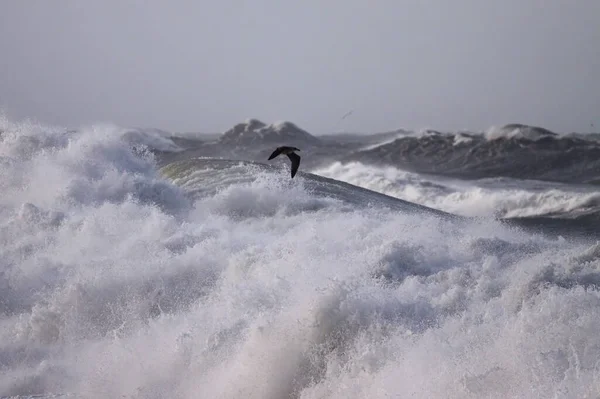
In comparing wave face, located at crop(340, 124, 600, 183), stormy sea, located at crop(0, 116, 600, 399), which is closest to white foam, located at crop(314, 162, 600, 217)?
wave face, located at crop(340, 124, 600, 183)

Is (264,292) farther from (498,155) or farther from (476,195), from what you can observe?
(498,155)

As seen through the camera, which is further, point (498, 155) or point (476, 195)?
point (498, 155)

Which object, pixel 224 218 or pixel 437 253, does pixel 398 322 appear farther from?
pixel 224 218

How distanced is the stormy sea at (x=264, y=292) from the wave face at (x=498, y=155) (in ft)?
36.3

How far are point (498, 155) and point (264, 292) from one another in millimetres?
24684

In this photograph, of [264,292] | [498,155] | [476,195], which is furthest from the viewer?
[498,155]

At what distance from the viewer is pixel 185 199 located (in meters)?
15.2

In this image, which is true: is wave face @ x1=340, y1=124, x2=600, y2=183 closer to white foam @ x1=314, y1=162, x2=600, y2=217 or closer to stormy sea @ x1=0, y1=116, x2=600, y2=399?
white foam @ x1=314, y1=162, x2=600, y2=217

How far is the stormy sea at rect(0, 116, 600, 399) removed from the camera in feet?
22.4

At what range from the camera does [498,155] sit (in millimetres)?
31938

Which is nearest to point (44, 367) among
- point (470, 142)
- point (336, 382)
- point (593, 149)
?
point (336, 382)

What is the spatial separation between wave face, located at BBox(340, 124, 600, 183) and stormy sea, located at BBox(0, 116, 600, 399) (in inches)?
436

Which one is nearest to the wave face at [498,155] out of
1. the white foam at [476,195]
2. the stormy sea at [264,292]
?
the white foam at [476,195]

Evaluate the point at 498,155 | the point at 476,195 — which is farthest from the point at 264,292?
the point at 498,155
